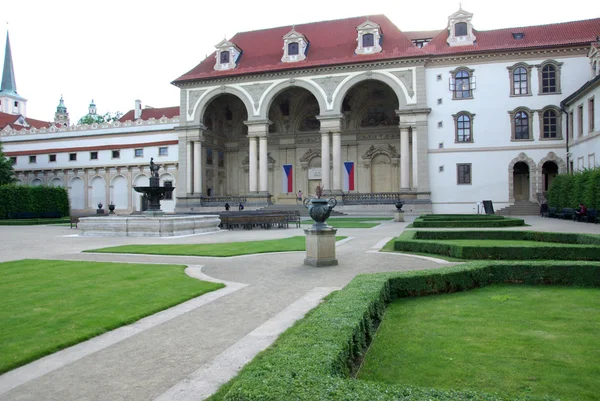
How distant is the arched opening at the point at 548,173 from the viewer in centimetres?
4284

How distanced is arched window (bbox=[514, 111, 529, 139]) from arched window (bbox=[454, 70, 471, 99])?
16.2 ft

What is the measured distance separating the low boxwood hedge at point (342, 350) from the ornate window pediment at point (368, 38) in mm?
39939

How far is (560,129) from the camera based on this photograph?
41.0 m

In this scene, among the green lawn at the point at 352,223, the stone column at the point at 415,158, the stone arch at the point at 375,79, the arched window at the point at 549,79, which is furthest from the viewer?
the stone arch at the point at 375,79

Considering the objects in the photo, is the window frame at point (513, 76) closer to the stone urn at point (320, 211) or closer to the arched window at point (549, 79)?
the arched window at point (549, 79)

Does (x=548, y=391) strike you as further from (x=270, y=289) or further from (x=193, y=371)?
(x=270, y=289)

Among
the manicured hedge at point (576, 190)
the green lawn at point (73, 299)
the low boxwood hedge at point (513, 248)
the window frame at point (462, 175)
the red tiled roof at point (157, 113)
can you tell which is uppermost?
the red tiled roof at point (157, 113)

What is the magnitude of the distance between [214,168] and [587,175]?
3907 cm

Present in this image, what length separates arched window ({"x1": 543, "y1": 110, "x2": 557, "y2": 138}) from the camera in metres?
41.6

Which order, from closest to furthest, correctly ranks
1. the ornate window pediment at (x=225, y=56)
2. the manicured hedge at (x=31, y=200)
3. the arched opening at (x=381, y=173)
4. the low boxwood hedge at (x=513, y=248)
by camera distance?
the low boxwood hedge at (x=513, y=248)
the manicured hedge at (x=31, y=200)
the ornate window pediment at (x=225, y=56)
the arched opening at (x=381, y=173)

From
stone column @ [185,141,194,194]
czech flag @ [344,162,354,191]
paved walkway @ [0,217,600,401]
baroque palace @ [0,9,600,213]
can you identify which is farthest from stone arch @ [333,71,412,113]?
paved walkway @ [0,217,600,401]

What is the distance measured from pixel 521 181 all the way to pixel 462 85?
36.4 ft

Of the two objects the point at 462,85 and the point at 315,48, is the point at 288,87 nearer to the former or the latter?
the point at 315,48

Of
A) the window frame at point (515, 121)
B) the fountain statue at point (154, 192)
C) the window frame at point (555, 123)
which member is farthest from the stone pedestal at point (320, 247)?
the window frame at point (555, 123)
